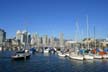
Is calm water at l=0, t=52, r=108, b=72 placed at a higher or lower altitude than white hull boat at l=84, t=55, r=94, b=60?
lower

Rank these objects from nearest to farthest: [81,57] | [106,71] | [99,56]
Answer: [106,71] < [81,57] < [99,56]

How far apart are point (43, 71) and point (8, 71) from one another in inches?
365

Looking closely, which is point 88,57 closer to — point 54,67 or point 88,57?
point 88,57

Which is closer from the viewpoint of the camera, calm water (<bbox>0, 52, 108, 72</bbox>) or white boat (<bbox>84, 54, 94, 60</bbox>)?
calm water (<bbox>0, 52, 108, 72</bbox>)

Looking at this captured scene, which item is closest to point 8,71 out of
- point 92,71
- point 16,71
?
point 16,71

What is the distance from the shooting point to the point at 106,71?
64188 mm

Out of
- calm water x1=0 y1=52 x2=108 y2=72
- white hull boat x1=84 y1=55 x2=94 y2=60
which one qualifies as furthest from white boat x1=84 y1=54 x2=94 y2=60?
calm water x1=0 y1=52 x2=108 y2=72

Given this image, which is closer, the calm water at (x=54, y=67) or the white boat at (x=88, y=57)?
the calm water at (x=54, y=67)

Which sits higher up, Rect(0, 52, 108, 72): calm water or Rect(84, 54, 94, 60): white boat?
Rect(84, 54, 94, 60): white boat

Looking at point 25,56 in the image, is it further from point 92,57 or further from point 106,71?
point 106,71

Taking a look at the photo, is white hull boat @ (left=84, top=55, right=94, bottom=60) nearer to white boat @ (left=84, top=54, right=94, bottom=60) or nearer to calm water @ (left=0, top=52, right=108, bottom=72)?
white boat @ (left=84, top=54, right=94, bottom=60)

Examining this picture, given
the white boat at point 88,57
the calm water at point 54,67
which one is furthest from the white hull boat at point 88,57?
the calm water at point 54,67

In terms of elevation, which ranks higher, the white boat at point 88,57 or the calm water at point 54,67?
the white boat at point 88,57

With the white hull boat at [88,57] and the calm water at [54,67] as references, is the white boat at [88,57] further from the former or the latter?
the calm water at [54,67]
